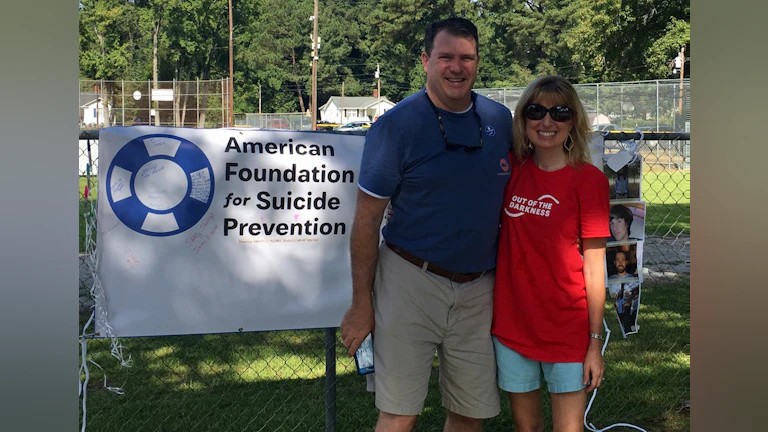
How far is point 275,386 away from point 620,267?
246 cm

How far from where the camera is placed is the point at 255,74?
80.9 meters

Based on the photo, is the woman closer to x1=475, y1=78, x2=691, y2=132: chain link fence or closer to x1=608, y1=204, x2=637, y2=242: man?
x1=608, y1=204, x2=637, y2=242: man

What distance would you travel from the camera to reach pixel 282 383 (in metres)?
5.41

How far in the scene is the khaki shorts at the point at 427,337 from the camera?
3.27m

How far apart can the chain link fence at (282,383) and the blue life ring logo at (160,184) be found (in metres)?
0.20

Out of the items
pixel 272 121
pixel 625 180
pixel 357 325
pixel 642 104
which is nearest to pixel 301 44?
pixel 272 121

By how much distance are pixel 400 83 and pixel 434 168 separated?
79417 millimetres

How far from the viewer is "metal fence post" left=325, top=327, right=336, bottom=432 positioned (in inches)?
167

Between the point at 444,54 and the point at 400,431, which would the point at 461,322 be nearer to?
the point at 400,431

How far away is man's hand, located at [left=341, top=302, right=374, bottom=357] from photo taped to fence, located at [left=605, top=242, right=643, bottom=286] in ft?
5.13

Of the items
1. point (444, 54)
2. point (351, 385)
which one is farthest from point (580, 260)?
point (351, 385)
